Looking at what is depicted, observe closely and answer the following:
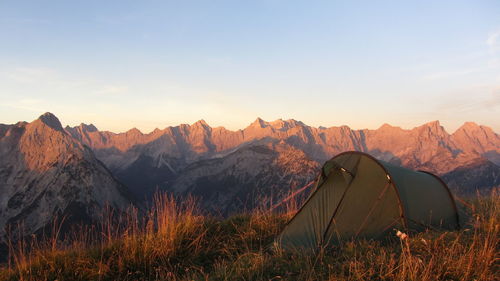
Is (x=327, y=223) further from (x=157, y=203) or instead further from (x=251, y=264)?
(x=157, y=203)

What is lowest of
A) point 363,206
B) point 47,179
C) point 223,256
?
point 47,179

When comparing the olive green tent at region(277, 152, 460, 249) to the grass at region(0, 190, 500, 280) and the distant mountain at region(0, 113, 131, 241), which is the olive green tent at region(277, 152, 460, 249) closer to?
the grass at region(0, 190, 500, 280)

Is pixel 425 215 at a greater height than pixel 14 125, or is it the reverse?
pixel 14 125

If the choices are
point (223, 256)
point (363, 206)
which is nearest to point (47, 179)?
point (223, 256)

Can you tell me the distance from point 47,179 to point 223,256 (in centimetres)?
17031

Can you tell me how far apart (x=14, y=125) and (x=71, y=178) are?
72593 millimetres

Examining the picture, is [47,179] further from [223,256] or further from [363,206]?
[363,206]

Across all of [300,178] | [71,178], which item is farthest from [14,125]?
[300,178]

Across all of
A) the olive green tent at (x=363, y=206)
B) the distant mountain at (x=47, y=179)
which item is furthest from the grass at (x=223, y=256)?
the distant mountain at (x=47, y=179)

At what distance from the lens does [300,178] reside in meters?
182

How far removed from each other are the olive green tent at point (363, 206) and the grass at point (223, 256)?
677 millimetres

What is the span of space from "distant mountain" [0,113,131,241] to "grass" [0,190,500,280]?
128120 mm

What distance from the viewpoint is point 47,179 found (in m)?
150

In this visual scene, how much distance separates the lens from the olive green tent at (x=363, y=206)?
8666 millimetres
